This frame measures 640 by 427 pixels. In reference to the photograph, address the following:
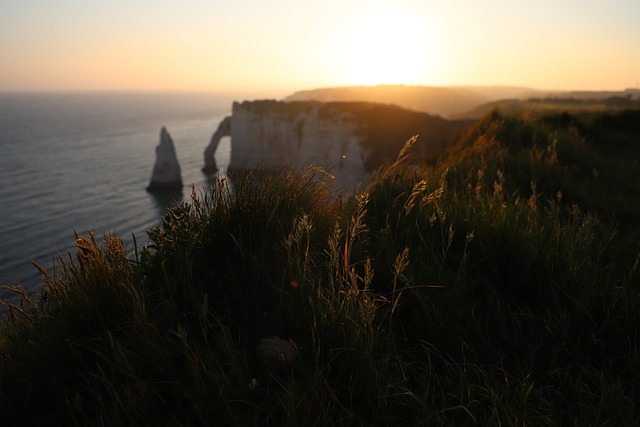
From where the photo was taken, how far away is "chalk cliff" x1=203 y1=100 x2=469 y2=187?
40.6 metres

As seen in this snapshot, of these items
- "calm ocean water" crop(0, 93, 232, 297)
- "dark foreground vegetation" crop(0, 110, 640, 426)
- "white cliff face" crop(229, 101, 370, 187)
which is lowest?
"calm ocean water" crop(0, 93, 232, 297)

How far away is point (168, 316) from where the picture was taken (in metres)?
2.44

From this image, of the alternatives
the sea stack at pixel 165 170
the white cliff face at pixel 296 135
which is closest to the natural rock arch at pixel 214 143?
the white cliff face at pixel 296 135

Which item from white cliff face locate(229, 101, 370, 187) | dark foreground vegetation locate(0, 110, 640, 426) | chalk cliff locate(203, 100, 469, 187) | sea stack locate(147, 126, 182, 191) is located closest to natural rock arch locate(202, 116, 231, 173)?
white cliff face locate(229, 101, 370, 187)

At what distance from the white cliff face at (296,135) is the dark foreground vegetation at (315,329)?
34.6 meters

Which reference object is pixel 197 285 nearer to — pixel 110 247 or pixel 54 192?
pixel 110 247

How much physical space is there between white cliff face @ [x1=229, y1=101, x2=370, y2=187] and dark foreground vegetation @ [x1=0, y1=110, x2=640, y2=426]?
34.6m

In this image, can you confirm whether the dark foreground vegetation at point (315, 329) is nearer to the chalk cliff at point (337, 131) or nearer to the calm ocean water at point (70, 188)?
the calm ocean water at point (70, 188)

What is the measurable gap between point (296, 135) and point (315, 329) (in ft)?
151

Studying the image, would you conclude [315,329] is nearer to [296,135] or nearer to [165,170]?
[296,135]

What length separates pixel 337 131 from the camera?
141 ft

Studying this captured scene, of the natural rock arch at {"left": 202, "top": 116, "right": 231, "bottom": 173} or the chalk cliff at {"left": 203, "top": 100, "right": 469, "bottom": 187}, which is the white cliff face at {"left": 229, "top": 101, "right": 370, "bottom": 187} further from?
the natural rock arch at {"left": 202, "top": 116, "right": 231, "bottom": 173}

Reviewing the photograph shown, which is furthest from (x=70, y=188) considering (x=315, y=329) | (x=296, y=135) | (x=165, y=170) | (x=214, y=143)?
(x=315, y=329)

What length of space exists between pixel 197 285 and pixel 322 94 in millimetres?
152030
